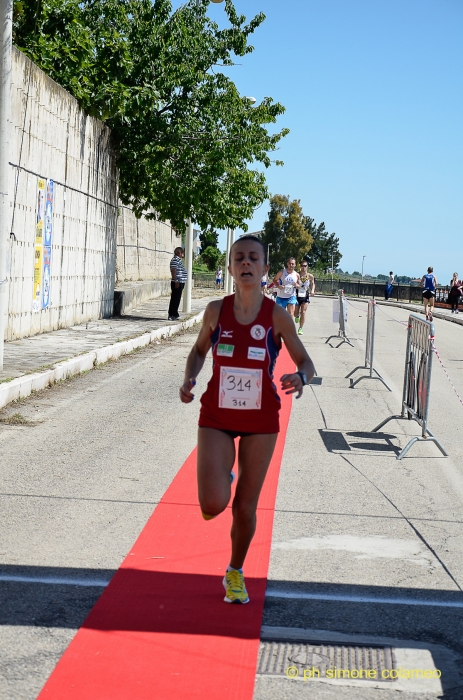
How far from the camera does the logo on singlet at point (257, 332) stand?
4.51 metres

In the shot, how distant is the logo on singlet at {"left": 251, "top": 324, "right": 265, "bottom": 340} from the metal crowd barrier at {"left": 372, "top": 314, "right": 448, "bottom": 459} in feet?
13.7

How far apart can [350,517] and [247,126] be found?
712 inches

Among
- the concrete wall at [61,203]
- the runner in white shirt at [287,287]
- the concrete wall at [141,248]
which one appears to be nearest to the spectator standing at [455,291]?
the concrete wall at [141,248]

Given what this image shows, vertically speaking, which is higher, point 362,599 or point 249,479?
point 249,479

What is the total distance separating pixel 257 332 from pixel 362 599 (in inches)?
59.9

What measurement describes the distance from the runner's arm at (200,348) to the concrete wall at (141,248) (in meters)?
24.4

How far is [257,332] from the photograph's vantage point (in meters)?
Answer: 4.52

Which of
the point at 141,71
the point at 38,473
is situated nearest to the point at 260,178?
the point at 141,71

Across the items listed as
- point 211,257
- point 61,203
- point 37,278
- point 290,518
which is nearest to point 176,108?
point 61,203

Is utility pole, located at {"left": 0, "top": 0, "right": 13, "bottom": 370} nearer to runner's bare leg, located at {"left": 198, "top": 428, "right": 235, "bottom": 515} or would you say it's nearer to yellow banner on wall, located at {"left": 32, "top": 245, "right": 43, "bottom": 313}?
yellow banner on wall, located at {"left": 32, "top": 245, "right": 43, "bottom": 313}

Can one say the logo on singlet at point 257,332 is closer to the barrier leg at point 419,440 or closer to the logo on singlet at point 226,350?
the logo on singlet at point 226,350

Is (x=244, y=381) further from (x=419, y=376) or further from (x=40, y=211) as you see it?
(x=40, y=211)

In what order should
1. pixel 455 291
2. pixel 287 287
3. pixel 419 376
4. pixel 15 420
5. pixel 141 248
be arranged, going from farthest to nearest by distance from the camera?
pixel 455 291, pixel 141 248, pixel 287 287, pixel 15 420, pixel 419 376

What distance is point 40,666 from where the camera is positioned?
3.83 metres
